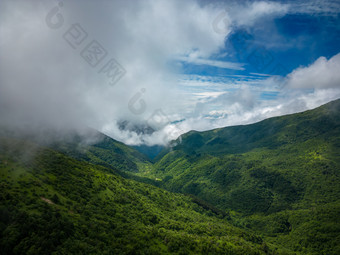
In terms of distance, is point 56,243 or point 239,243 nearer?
point 56,243

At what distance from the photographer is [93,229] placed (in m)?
70.8

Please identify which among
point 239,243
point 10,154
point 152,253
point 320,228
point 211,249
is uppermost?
point 320,228

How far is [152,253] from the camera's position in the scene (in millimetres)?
75250

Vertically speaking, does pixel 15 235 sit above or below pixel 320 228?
below

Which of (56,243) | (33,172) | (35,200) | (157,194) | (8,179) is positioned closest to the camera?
(56,243)

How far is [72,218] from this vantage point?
2682 inches

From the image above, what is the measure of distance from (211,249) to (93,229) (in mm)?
63396

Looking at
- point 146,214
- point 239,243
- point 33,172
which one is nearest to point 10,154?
point 33,172

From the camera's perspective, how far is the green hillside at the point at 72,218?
166 ft

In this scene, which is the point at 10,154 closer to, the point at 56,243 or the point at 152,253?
the point at 56,243

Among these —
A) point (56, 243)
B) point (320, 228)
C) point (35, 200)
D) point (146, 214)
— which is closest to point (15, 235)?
point (56, 243)

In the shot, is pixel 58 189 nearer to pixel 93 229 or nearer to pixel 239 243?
pixel 93 229

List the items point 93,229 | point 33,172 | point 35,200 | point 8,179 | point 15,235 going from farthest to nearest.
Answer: point 33,172, point 93,229, point 8,179, point 35,200, point 15,235

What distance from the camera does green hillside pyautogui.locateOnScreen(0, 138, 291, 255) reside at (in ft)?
166
